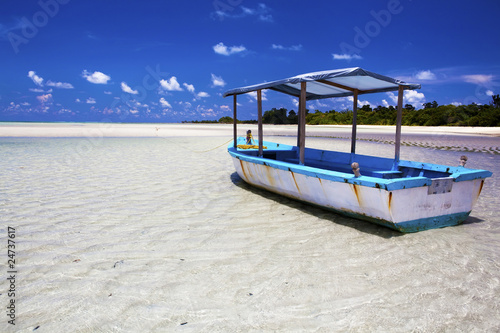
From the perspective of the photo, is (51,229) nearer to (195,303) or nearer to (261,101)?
(195,303)

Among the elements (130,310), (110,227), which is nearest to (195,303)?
(130,310)

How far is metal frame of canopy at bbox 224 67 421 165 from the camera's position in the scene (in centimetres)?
498

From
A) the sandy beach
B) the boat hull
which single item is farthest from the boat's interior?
the sandy beach

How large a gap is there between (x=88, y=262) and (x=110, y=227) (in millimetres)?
1127

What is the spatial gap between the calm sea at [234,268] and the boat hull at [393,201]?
0.20 meters

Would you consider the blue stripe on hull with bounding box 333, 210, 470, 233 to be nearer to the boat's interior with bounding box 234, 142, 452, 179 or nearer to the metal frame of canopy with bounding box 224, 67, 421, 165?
the boat's interior with bounding box 234, 142, 452, 179

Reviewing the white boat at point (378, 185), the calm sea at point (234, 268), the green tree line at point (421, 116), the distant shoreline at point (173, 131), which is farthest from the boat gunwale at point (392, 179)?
the green tree line at point (421, 116)

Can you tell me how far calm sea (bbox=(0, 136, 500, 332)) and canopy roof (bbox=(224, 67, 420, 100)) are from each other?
2.20 metres

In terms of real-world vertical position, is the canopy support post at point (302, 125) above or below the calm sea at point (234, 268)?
above

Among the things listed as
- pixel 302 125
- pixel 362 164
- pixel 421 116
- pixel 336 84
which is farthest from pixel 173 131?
pixel 421 116

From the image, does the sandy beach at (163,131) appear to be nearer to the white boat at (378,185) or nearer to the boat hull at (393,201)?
the white boat at (378,185)

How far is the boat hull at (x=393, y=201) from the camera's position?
402 cm

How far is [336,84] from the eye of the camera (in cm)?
662

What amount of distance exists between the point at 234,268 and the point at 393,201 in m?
2.11
